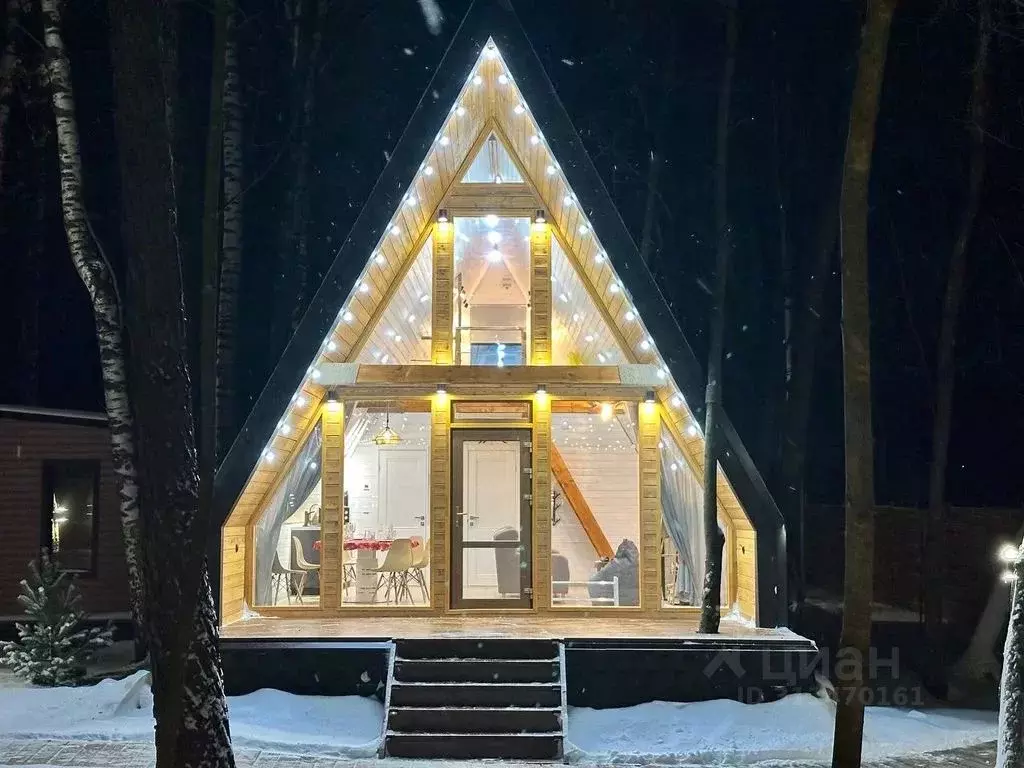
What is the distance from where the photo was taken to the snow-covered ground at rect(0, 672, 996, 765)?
260 inches

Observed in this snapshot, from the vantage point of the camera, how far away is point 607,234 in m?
8.55

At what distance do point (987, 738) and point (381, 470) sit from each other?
20.8 feet

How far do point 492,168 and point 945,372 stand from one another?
6523 mm

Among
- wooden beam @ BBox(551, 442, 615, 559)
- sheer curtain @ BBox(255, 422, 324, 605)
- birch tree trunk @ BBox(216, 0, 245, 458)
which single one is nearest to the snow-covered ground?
sheer curtain @ BBox(255, 422, 324, 605)

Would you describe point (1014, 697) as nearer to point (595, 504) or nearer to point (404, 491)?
point (595, 504)

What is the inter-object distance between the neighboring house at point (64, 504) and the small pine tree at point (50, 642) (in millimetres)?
2398

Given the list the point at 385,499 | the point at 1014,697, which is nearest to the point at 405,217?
the point at 385,499

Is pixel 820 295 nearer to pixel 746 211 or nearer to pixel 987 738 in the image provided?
pixel 746 211

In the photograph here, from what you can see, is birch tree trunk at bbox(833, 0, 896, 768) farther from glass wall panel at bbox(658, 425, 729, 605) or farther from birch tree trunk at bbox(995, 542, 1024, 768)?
glass wall panel at bbox(658, 425, 729, 605)

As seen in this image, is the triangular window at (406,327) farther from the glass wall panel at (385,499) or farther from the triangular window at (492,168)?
the triangular window at (492,168)

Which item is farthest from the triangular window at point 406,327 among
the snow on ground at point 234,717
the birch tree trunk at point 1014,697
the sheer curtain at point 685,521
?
the birch tree trunk at point 1014,697

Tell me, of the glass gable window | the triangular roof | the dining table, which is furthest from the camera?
the glass gable window

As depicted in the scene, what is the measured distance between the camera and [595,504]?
32.8 feet

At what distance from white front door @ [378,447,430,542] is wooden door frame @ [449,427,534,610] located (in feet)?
1.53
